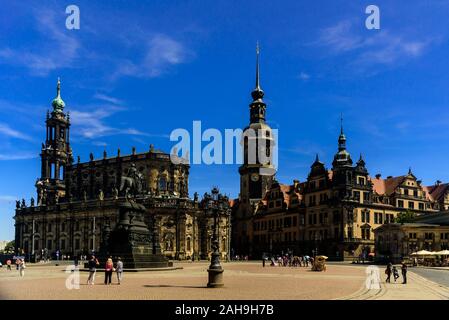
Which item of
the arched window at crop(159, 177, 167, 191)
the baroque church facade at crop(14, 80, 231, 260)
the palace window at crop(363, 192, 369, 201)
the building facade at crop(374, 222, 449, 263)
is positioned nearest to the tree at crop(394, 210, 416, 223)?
the palace window at crop(363, 192, 369, 201)

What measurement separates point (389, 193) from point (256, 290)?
72021 millimetres

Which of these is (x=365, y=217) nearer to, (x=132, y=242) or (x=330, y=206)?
(x=330, y=206)

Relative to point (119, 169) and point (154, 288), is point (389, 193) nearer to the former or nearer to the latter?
point (119, 169)

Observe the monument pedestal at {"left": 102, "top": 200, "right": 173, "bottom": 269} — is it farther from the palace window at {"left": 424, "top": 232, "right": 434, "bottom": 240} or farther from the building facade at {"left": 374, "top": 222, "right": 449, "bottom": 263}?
the palace window at {"left": 424, "top": 232, "right": 434, "bottom": 240}

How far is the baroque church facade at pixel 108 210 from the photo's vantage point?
306 feet

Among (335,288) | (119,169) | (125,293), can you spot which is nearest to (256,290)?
(335,288)

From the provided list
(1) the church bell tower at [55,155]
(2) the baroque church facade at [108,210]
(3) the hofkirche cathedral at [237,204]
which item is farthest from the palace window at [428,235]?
(1) the church bell tower at [55,155]

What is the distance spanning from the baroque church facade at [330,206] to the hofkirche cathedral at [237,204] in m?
0.17

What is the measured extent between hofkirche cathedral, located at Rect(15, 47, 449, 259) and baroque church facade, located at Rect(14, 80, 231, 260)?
188mm

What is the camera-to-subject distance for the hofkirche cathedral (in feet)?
284

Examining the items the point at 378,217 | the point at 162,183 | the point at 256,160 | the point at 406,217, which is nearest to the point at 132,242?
the point at 406,217

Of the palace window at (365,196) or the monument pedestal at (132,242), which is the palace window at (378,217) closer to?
the palace window at (365,196)
